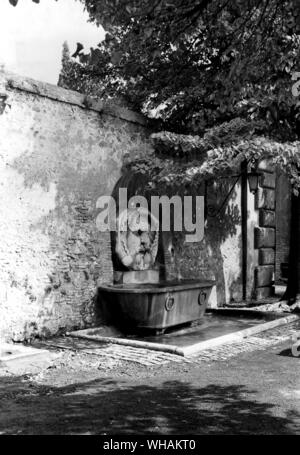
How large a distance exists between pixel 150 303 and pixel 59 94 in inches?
130

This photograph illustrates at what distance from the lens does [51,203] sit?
7.87 metres

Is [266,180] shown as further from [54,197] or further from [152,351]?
[152,351]

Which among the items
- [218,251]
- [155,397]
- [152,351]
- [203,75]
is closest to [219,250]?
[218,251]

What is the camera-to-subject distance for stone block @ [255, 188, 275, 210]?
43.4 ft

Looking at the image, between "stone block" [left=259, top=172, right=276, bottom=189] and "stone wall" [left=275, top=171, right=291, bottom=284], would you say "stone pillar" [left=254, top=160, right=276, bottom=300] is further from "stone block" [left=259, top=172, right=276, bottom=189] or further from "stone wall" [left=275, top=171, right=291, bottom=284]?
"stone wall" [left=275, top=171, right=291, bottom=284]

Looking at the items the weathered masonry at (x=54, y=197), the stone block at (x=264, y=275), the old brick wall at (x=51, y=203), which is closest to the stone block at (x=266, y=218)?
the stone block at (x=264, y=275)

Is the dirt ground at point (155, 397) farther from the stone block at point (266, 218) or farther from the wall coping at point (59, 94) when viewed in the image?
the stone block at point (266, 218)

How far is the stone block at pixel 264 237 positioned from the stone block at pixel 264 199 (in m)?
0.55

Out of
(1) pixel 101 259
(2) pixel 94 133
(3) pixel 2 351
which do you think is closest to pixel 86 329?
(1) pixel 101 259

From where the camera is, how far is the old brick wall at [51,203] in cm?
728

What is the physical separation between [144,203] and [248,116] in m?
2.59

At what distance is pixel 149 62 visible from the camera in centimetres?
1032

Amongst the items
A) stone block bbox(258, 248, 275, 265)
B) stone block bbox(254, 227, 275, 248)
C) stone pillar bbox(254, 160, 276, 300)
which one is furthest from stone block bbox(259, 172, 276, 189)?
stone block bbox(258, 248, 275, 265)
